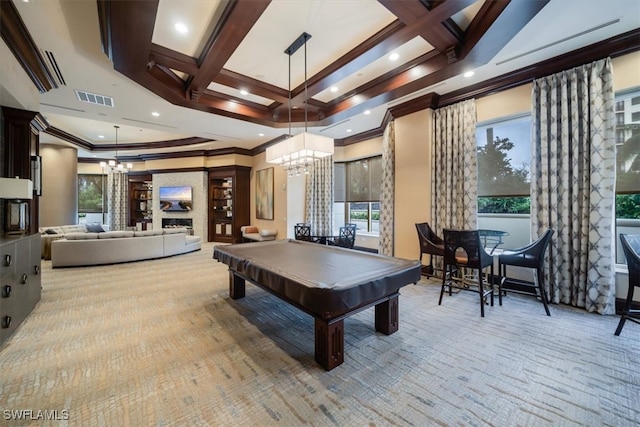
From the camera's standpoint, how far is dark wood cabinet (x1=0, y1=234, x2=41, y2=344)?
255 centimetres

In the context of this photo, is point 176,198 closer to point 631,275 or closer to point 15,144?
point 15,144

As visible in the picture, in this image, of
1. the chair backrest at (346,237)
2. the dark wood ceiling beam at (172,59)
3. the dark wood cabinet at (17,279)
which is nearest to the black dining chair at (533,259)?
the chair backrest at (346,237)

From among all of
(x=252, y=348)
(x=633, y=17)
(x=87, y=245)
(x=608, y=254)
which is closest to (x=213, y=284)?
(x=252, y=348)

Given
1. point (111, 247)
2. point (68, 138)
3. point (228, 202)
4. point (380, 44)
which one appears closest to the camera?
point (380, 44)

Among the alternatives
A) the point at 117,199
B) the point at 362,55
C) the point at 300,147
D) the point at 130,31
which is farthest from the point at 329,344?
the point at 117,199

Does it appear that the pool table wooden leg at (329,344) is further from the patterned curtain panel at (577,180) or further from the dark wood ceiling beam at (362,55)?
the patterned curtain panel at (577,180)

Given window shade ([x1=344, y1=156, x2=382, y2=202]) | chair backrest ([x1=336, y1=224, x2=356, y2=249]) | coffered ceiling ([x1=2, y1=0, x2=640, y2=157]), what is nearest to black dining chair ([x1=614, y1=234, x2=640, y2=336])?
coffered ceiling ([x1=2, y1=0, x2=640, y2=157])

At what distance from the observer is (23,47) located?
3.00m

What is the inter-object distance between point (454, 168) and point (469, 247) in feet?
5.57

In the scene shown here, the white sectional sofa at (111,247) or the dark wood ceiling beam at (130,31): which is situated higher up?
the dark wood ceiling beam at (130,31)

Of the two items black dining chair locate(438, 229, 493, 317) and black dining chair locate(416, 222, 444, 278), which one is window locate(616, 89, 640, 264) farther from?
black dining chair locate(416, 222, 444, 278)

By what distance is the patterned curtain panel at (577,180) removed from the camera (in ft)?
10.4

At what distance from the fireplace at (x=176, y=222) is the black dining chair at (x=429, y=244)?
838 centimetres

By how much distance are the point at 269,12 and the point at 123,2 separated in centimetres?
131
